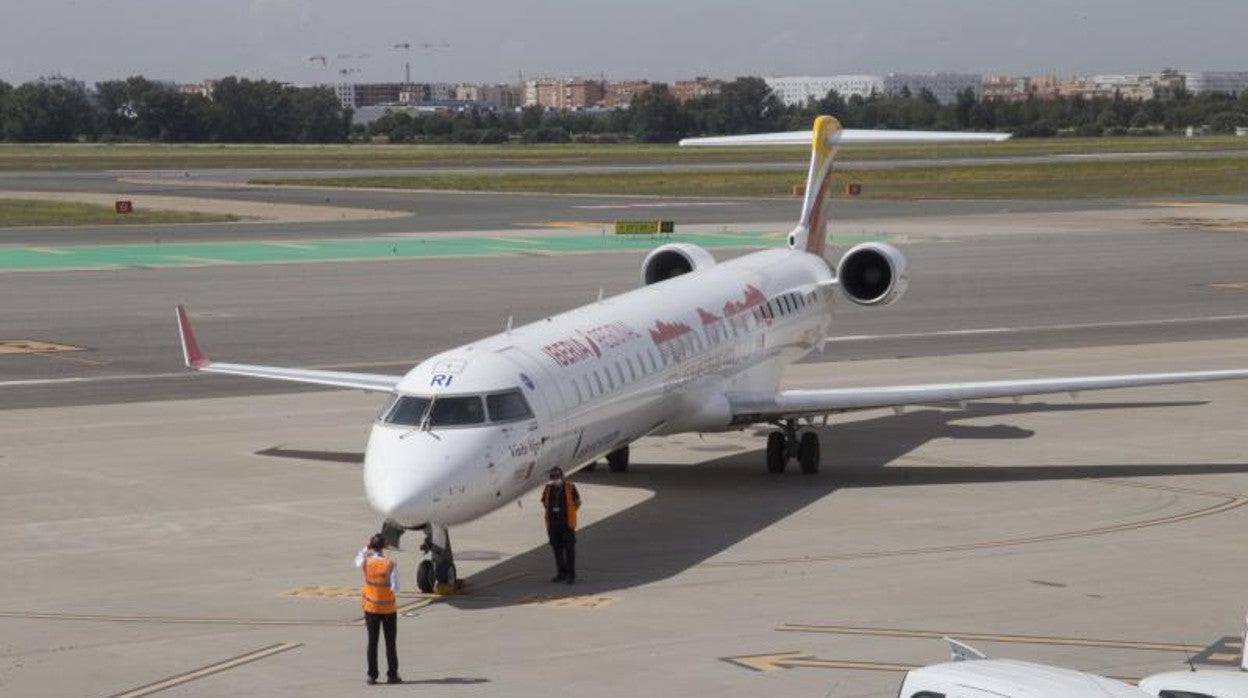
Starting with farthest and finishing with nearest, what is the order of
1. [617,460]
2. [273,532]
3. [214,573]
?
1. [617,460]
2. [273,532]
3. [214,573]

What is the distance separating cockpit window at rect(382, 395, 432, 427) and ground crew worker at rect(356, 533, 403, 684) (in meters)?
3.20

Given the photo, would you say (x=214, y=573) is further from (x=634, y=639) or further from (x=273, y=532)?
(x=634, y=639)

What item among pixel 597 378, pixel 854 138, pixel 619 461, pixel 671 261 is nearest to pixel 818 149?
pixel 854 138

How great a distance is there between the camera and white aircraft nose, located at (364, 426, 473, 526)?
66.0ft

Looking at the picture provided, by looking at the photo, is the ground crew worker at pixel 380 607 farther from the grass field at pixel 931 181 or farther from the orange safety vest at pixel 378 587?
the grass field at pixel 931 181

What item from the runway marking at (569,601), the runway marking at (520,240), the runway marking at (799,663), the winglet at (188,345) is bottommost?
the runway marking at (520,240)

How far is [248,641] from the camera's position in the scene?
18.8 meters

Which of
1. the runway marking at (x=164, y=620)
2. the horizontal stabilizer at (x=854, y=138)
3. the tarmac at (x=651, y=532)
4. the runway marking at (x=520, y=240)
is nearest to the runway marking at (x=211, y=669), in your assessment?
the tarmac at (x=651, y=532)

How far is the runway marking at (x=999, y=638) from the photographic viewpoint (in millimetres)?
18234

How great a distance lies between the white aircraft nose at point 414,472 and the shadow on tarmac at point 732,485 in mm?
1141

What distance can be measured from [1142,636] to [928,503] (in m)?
7.61

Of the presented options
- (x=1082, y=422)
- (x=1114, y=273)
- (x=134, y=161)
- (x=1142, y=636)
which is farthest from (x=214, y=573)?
(x=134, y=161)

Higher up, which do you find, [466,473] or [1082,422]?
[466,473]

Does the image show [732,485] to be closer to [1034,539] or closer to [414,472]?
[1034,539]
